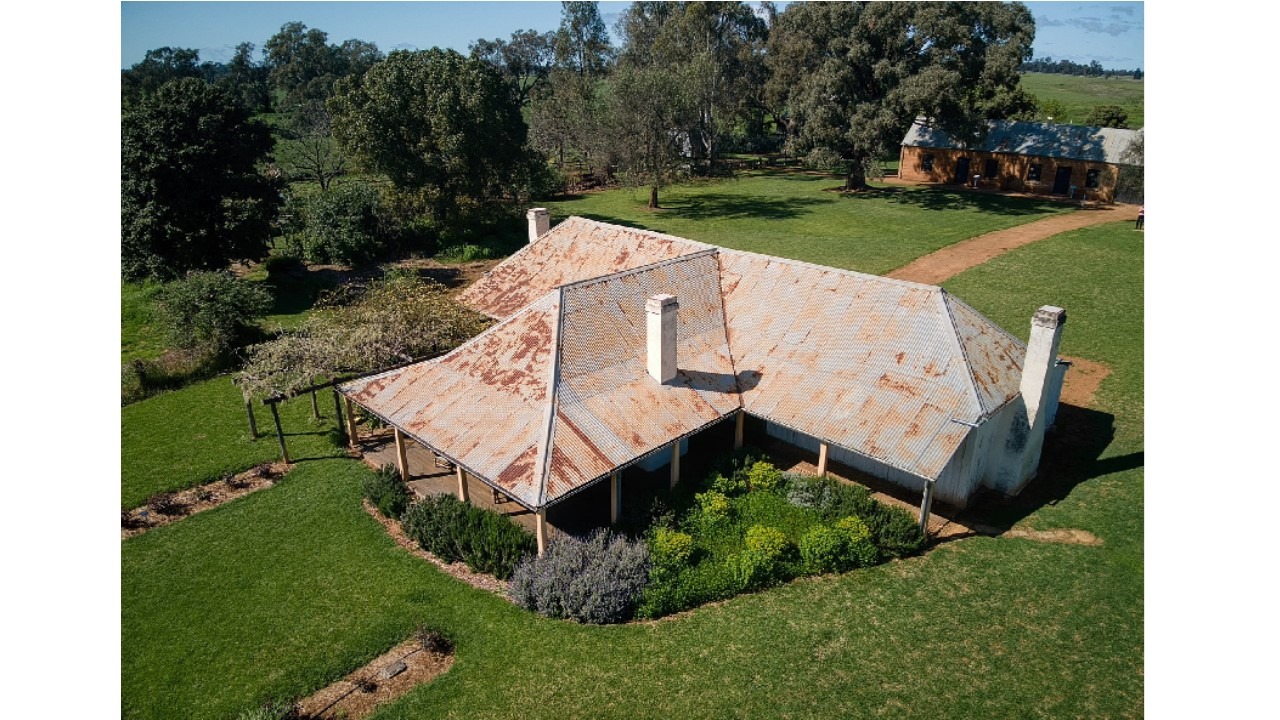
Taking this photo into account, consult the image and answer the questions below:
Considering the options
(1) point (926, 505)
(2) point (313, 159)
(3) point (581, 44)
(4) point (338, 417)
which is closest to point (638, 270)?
(1) point (926, 505)

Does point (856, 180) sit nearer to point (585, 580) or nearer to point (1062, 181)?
point (1062, 181)

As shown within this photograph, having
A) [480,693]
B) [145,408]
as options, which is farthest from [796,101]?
[480,693]

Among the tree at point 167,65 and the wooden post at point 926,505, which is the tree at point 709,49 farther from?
the tree at point 167,65

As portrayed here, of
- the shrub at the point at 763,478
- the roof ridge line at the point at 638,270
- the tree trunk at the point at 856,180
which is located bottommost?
the shrub at the point at 763,478

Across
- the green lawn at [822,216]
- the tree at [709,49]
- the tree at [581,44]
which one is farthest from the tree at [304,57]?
the green lawn at [822,216]

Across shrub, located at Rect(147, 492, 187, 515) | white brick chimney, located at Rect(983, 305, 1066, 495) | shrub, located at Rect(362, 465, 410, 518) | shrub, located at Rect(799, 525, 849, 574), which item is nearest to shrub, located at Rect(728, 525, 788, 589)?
shrub, located at Rect(799, 525, 849, 574)

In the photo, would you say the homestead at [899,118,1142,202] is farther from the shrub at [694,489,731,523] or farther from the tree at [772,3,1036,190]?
the shrub at [694,489,731,523]

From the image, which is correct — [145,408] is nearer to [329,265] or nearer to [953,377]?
[329,265]

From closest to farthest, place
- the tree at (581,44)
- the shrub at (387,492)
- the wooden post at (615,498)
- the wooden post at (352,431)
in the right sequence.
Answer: the wooden post at (615,498)
the shrub at (387,492)
the wooden post at (352,431)
the tree at (581,44)
